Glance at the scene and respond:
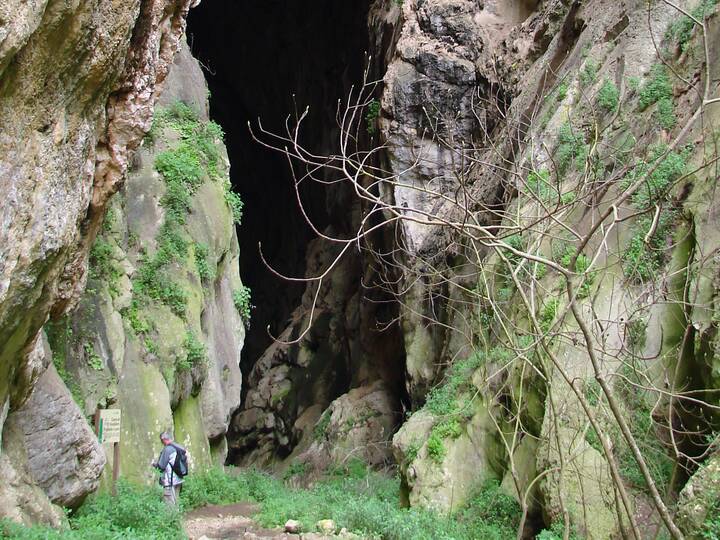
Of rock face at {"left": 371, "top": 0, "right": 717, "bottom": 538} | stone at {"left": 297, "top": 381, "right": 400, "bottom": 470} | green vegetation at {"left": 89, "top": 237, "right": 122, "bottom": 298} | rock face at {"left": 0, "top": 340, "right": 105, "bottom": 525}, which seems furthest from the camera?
stone at {"left": 297, "top": 381, "right": 400, "bottom": 470}

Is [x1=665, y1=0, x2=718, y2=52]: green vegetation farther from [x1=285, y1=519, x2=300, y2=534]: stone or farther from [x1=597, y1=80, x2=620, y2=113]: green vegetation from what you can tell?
[x1=285, y1=519, x2=300, y2=534]: stone

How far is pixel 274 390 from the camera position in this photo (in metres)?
21.0

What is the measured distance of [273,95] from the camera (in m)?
26.3

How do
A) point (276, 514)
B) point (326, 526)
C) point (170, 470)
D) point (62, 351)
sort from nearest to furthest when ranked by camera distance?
point (326, 526) → point (62, 351) → point (170, 470) → point (276, 514)

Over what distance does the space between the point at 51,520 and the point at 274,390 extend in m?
15.1

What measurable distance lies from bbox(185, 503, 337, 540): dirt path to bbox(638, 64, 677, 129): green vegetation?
7.01m

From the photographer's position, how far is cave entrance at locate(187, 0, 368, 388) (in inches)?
884

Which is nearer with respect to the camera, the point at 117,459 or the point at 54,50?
the point at 54,50

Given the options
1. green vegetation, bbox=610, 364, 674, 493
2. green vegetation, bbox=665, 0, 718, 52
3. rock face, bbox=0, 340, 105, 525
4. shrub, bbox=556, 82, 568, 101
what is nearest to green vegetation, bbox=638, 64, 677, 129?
green vegetation, bbox=665, 0, 718, 52

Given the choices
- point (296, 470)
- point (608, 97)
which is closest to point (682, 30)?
point (608, 97)

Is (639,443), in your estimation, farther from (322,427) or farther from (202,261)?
(322,427)

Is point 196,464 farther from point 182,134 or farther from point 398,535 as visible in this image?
point 182,134

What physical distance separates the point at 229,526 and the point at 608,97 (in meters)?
8.31

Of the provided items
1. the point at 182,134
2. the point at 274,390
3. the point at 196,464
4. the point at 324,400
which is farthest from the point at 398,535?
the point at 274,390
